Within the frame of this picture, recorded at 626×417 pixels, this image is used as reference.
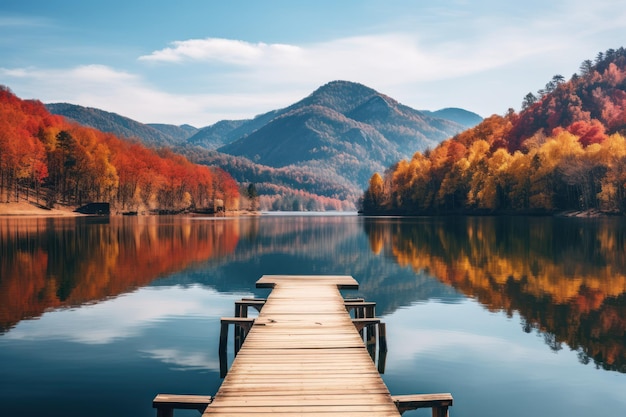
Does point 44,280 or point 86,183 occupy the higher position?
point 86,183

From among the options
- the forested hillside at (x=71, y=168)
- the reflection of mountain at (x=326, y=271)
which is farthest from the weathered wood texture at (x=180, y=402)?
the forested hillside at (x=71, y=168)

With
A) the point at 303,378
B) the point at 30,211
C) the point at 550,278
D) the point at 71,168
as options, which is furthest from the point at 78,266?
the point at 71,168

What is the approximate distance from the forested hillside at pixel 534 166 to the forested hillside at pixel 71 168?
77691mm

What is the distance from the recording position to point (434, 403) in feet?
33.1

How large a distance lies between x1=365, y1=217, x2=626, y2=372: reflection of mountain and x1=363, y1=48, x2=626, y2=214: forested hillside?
59.0 m

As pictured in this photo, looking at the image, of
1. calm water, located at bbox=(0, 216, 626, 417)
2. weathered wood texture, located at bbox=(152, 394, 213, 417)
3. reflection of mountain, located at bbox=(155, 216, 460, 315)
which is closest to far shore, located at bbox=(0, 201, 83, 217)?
reflection of mountain, located at bbox=(155, 216, 460, 315)

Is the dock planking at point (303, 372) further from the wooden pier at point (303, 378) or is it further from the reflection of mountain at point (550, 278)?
the reflection of mountain at point (550, 278)

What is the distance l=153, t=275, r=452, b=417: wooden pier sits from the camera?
9.22 metres

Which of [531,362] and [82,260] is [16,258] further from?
[531,362]

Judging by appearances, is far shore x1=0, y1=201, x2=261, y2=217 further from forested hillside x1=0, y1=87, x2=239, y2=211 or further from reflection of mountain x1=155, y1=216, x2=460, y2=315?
reflection of mountain x1=155, y1=216, x2=460, y2=315

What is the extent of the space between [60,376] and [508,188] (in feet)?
441

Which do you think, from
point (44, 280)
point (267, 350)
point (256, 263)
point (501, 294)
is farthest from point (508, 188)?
point (267, 350)

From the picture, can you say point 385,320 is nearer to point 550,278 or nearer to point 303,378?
point 303,378

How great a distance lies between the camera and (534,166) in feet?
416
